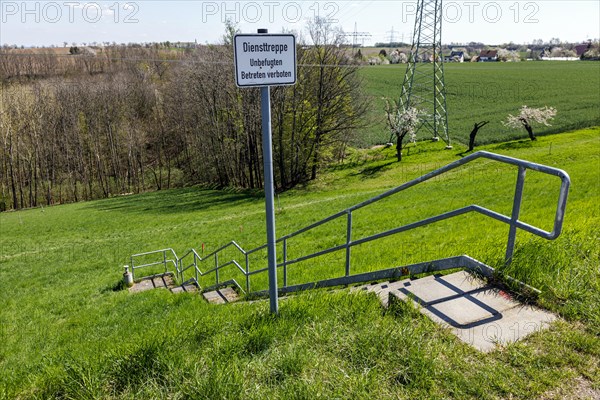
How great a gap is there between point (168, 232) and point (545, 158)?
19.0 m

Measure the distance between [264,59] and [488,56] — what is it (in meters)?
141

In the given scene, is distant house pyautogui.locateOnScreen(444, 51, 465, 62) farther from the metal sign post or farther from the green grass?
the metal sign post

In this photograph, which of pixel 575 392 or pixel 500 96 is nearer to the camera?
pixel 575 392

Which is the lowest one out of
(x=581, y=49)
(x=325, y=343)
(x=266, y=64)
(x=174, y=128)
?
(x=174, y=128)

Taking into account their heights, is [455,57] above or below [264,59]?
above

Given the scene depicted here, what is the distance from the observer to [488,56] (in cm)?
12581

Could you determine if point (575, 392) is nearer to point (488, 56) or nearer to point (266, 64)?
point (266, 64)

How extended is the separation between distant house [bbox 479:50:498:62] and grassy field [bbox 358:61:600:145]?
128ft

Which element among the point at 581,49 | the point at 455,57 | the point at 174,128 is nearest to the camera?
the point at 174,128

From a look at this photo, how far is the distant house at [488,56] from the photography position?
124438mm

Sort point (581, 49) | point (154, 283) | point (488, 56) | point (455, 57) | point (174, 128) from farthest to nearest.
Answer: point (581, 49) < point (488, 56) < point (455, 57) < point (174, 128) < point (154, 283)

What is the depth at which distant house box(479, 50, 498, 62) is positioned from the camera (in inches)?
4899

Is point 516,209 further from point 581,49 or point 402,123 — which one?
point 581,49

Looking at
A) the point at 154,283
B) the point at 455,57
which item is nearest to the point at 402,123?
the point at 154,283
